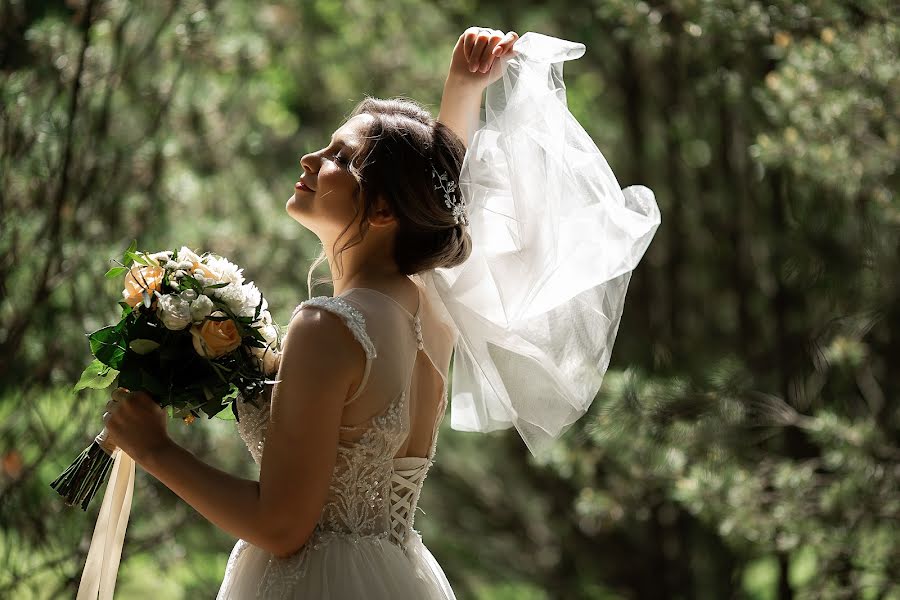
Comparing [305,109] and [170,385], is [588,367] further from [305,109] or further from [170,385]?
[305,109]

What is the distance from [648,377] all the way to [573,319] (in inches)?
112

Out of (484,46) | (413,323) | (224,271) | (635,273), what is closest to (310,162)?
(224,271)

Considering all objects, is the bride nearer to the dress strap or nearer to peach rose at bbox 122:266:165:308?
the dress strap

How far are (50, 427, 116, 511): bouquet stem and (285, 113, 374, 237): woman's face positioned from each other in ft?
2.04

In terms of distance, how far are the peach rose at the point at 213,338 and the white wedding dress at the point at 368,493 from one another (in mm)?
146

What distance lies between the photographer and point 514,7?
21.7 feet

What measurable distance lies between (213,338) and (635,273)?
5181 millimetres

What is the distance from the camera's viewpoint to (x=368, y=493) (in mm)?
2152

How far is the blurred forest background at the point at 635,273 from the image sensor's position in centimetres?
390

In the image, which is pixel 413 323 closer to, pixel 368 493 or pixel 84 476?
pixel 368 493

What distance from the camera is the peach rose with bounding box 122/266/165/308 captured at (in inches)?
82.9

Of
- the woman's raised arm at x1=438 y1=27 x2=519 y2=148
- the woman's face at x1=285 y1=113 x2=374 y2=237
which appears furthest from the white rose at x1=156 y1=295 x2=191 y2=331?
the woman's raised arm at x1=438 y1=27 x2=519 y2=148

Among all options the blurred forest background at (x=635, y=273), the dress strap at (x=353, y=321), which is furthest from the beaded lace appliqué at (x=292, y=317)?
the blurred forest background at (x=635, y=273)

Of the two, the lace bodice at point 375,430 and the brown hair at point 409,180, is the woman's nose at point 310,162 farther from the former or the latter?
the lace bodice at point 375,430
